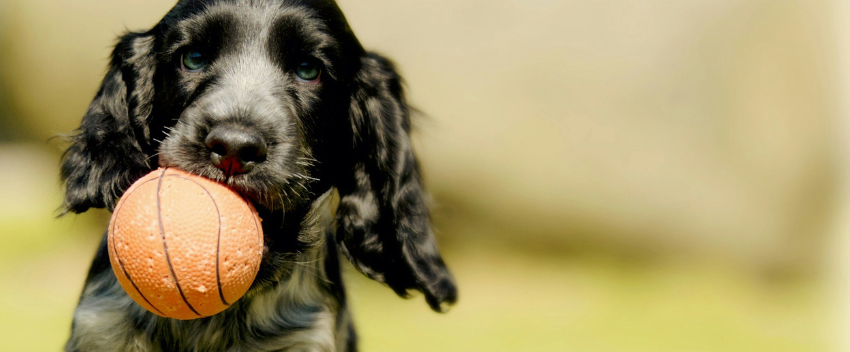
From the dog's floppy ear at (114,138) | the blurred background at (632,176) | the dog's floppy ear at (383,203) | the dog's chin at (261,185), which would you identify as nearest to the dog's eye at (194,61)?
the dog's floppy ear at (114,138)

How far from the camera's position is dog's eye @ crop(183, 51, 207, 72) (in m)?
2.22

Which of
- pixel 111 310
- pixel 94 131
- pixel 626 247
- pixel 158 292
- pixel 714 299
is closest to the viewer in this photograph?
pixel 158 292

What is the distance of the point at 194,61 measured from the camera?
2.23 meters

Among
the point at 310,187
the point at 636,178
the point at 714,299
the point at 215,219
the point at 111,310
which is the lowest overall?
the point at 714,299

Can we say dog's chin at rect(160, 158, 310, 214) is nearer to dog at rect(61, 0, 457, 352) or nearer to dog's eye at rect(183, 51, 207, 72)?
dog at rect(61, 0, 457, 352)

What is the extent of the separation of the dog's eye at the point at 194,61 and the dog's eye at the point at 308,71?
273 millimetres

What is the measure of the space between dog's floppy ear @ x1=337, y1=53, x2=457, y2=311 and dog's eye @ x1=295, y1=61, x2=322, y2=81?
22 centimetres

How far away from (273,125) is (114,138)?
58 cm

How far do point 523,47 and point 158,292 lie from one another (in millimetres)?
4098

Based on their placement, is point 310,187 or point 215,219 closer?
point 215,219

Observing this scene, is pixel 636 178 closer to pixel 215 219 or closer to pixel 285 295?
pixel 285 295

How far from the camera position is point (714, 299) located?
500 centimetres

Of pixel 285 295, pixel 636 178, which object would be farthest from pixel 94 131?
pixel 636 178

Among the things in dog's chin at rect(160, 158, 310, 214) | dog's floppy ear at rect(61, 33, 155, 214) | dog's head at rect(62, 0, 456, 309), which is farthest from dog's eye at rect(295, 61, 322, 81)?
dog's floppy ear at rect(61, 33, 155, 214)
